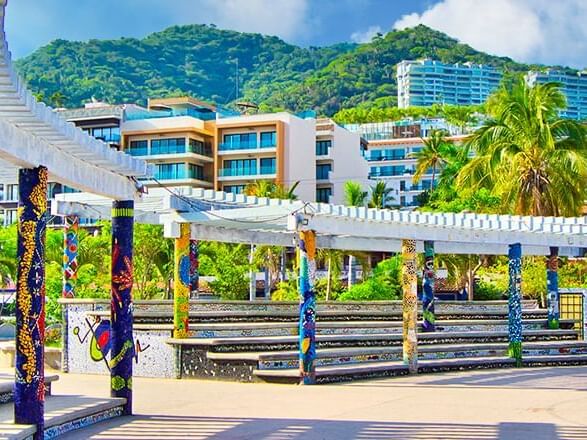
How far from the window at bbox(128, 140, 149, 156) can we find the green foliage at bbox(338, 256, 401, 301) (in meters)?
32.9

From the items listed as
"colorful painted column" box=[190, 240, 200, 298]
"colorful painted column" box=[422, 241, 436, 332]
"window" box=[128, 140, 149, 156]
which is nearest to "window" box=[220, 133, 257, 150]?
"window" box=[128, 140, 149, 156]

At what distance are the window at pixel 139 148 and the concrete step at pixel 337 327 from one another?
138 feet

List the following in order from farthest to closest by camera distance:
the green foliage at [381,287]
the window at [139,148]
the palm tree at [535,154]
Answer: the window at [139,148]
the palm tree at [535,154]
the green foliage at [381,287]

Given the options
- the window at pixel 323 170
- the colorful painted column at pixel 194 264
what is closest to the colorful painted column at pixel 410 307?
the colorful painted column at pixel 194 264

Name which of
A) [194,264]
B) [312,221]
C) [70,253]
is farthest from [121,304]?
[194,264]

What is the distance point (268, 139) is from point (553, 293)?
38.9 m

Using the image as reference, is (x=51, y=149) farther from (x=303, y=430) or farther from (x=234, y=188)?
(x=234, y=188)

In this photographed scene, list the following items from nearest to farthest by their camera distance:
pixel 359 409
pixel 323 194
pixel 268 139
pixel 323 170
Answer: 1. pixel 359 409
2. pixel 268 139
3. pixel 323 194
4. pixel 323 170

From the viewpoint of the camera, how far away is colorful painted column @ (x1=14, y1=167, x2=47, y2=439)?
31.0ft

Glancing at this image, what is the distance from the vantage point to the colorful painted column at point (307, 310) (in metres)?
16.2

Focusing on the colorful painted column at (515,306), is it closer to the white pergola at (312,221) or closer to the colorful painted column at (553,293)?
the white pergola at (312,221)

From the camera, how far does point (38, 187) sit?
953 cm

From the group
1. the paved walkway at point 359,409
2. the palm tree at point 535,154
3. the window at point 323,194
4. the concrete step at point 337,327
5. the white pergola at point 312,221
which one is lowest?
the paved walkway at point 359,409

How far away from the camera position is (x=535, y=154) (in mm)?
30141
